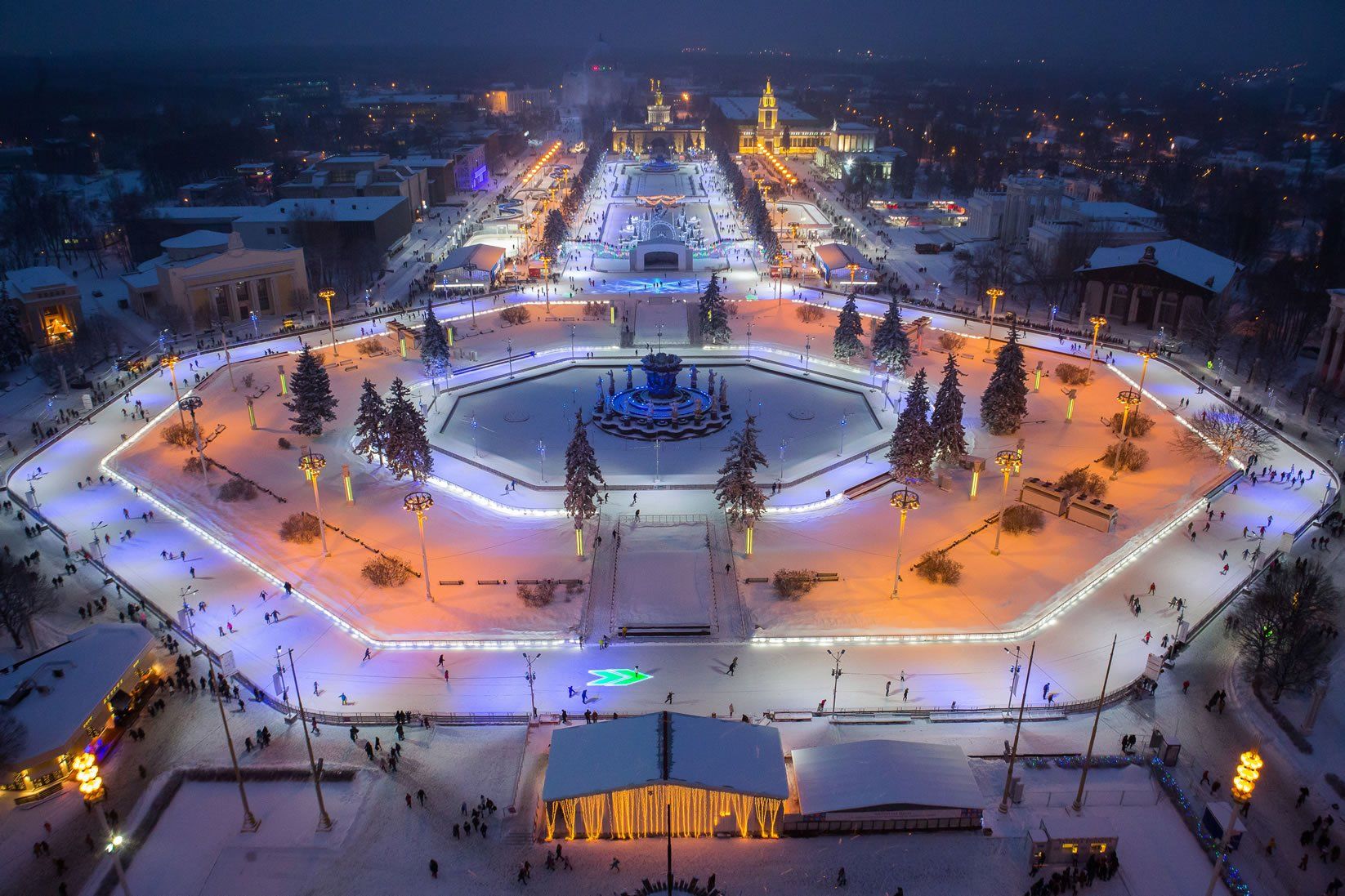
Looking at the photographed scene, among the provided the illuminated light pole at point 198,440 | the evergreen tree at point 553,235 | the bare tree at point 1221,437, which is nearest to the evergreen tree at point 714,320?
the evergreen tree at point 553,235

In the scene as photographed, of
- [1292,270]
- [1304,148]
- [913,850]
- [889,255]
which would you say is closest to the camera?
[913,850]

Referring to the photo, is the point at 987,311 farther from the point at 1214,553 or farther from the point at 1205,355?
the point at 1214,553

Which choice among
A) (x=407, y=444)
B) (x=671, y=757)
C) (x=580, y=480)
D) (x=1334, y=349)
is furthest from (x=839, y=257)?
(x=671, y=757)

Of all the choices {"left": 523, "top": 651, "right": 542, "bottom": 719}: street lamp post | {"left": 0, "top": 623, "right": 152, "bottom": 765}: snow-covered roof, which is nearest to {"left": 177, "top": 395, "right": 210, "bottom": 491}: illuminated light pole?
{"left": 0, "top": 623, "right": 152, "bottom": 765}: snow-covered roof

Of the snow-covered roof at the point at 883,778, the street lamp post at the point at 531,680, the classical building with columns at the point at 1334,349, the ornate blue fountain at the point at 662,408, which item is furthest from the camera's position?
the classical building with columns at the point at 1334,349

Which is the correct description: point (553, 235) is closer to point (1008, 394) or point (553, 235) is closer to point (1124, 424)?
point (1008, 394)

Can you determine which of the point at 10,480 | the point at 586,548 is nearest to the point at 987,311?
the point at 586,548

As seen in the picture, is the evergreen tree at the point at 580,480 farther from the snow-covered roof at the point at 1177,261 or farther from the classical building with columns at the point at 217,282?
the snow-covered roof at the point at 1177,261
